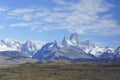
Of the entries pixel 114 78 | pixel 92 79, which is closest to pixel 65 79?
pixel 92 79

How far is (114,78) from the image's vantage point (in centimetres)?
19975

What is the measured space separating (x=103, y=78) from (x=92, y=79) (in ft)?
24.1

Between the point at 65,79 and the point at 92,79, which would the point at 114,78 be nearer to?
the point at 92,79

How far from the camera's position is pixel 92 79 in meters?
198

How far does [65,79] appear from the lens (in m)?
200

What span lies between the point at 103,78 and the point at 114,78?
726 cm

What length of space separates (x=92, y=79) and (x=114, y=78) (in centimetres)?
1458

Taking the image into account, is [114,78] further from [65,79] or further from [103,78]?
[65,79]

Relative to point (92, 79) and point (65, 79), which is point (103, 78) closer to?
point (92, 79)

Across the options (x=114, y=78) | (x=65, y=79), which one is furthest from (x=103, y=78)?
(x=65, y=79)

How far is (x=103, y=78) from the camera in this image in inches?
7840
